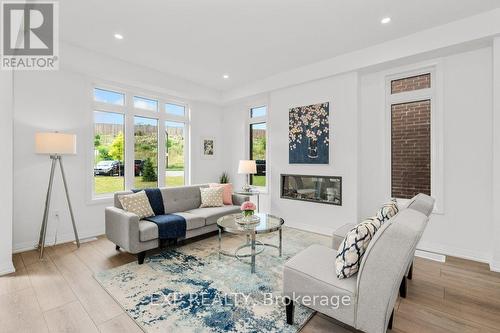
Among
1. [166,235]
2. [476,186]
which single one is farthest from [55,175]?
[476,186]

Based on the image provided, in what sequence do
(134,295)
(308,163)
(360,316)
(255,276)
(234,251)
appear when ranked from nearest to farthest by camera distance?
(360,316)
(134,295)
(255,276)
(234,251)
(308,163)

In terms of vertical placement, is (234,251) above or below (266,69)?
below

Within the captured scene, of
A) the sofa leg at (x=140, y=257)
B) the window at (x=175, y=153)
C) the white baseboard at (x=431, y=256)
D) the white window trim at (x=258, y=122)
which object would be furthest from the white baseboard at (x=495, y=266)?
the window at (x=175, y=153)

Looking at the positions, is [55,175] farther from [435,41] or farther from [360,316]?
[435,41]

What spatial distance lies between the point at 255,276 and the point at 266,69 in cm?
364

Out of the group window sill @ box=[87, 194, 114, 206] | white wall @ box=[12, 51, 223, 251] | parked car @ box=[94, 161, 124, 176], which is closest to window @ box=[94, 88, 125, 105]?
white wall @ box=[12, 51, 223, 251]

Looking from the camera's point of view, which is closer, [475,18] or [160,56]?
[475,18]

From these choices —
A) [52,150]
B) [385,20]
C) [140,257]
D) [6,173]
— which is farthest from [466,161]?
[6,173]

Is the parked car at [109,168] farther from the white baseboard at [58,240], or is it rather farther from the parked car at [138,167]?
the white baseboard at [58,240]

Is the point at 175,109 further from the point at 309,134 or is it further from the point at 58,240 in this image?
the point at 58,240

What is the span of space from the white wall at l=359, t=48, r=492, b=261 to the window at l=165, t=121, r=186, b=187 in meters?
4.77

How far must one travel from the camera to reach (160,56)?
4.00 m

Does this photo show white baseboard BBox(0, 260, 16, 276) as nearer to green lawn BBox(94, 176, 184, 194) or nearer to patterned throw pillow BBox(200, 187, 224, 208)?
green lawn BBox(94, 176, 184, 194)

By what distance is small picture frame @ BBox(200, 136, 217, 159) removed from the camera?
5898mm
